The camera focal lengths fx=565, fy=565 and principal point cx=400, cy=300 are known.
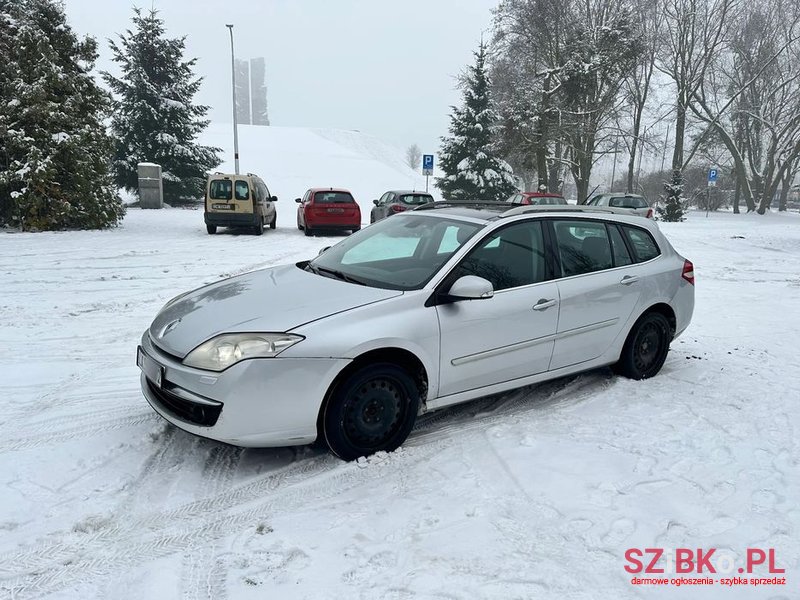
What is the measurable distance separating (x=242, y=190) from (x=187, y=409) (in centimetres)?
1470

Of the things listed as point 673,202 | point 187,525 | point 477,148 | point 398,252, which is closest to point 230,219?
point 398,252

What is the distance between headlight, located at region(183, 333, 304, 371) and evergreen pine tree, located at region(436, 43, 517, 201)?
29.7 metres

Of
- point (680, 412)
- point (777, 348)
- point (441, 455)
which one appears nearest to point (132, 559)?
point (441, 455)

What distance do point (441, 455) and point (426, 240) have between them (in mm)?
1673

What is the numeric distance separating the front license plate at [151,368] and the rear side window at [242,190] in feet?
45.8

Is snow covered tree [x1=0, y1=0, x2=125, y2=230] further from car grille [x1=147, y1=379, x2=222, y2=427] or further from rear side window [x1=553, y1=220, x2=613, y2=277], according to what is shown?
rear side window [x1=553, y1=220, x2=613, y2=277]

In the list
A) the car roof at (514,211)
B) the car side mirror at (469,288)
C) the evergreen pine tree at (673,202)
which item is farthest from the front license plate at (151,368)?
the evergreen pine tree at (673,202)

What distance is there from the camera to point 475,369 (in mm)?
3861

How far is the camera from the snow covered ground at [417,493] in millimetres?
2504

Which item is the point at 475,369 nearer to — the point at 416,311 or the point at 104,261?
the point at 416,311

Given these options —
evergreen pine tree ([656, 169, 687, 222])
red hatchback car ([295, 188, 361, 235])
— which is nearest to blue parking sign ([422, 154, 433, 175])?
red hatchback car ([295, 188, 361, 235])

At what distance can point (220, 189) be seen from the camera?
1684 centimetres

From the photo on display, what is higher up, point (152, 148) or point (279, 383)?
point (152, 148)

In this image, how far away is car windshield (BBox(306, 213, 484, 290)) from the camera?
3.94 meters
